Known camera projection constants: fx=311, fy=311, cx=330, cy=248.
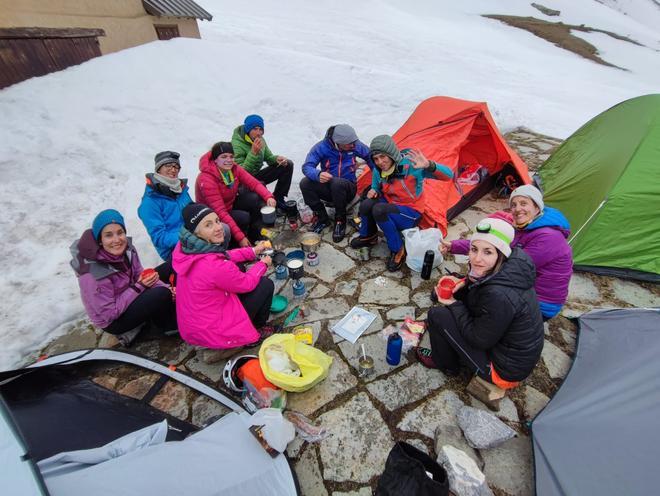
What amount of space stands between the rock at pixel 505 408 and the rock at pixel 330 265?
2061 millimetres

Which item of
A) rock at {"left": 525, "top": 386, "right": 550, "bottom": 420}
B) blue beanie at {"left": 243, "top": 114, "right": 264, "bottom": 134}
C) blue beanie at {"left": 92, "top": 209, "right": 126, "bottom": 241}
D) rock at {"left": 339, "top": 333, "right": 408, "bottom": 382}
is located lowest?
rock at {"left": 525, "top": 386, "right": 550, "bottom": 420}

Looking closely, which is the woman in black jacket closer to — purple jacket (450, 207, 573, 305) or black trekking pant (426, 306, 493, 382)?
black trekking pant (426, 306, 493, 382)

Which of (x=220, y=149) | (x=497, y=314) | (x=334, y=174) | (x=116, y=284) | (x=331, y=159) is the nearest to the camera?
(x=497, y=314)

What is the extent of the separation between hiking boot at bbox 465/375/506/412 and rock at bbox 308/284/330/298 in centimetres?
186

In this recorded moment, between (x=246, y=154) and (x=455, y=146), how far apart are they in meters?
3.50

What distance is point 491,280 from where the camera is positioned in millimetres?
2242

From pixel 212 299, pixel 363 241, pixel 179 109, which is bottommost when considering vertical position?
pixel 363 241

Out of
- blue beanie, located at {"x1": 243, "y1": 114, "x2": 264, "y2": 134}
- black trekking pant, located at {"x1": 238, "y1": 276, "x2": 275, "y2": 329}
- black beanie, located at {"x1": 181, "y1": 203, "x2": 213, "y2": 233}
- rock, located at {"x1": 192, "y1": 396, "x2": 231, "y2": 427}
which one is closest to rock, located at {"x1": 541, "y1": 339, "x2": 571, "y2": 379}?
black trekking pant, located at {"x1": 238, "y1": 276, "x2": 275, "y2": 329}

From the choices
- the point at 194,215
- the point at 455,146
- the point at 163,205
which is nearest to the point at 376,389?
the point at 194,215

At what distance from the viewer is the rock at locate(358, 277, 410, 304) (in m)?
3.79

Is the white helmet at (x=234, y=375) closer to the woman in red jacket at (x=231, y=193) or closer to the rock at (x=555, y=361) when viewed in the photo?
the woman in red jacket at (x=231, y=193)

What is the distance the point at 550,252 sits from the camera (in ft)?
9.46

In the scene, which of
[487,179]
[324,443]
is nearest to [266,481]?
[324,443]

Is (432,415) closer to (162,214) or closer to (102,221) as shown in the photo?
(102,221)
